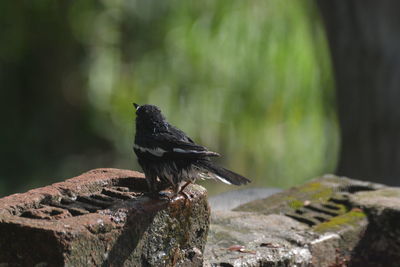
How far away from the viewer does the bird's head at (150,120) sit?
3.15 m

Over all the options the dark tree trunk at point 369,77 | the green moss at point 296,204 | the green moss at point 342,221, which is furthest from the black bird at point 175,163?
the dark tree trunk at point 369,77

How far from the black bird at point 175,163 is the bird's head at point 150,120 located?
55 mm

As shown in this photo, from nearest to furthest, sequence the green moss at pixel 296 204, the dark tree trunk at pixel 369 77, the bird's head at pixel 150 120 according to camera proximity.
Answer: the bird's head at pixel 150 120, the green moss at pixel 296 204, the dark tree trunk at pixel 369 77

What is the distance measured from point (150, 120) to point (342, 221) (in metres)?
1.41

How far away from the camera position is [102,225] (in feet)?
8.39

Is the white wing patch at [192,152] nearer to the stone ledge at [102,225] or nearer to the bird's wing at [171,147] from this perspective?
the bird's wing at [171,147]

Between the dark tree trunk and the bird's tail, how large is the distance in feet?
12.7

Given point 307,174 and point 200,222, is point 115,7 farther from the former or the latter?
point 200,222

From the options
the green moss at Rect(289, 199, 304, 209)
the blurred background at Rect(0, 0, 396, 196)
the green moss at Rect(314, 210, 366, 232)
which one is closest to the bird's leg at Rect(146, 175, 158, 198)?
the green moss at Rect(314, 210, 366, 232)

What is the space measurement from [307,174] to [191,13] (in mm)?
3055

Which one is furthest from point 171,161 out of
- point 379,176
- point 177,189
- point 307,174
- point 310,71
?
point 307,174

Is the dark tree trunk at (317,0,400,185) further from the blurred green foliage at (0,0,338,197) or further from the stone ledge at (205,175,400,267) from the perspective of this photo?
the blurred green foliage at (0,0,338,197)

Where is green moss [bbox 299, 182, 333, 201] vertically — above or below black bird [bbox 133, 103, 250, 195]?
below

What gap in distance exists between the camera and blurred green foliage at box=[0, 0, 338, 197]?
980 centimetres
